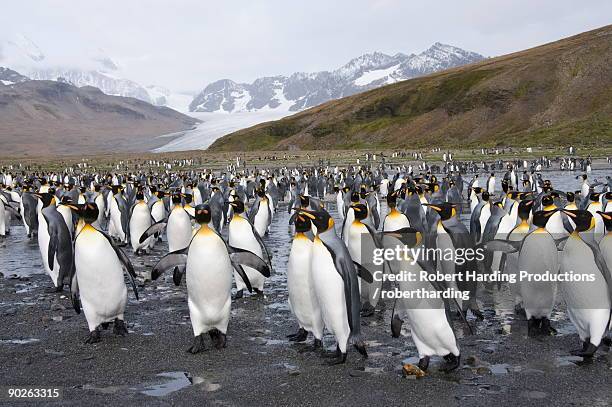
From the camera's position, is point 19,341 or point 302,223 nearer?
point 302,223

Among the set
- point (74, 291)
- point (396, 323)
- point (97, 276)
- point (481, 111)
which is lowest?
point (396, 323)

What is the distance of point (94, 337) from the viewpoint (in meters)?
6.21

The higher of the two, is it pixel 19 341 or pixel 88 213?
pixel 88 213

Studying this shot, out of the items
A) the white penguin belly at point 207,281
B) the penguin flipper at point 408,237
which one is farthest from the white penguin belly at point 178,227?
the penguin flipper at point 408,237

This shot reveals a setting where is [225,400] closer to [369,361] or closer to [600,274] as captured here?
[369,361]

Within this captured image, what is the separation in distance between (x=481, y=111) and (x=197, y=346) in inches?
3277

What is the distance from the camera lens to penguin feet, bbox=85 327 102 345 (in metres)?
6.19

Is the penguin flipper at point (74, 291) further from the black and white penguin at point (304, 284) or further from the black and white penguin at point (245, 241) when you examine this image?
the black and white penguin at point (304, 284)

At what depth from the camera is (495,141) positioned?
69250mm

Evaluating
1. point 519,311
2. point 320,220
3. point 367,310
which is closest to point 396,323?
point 320,220

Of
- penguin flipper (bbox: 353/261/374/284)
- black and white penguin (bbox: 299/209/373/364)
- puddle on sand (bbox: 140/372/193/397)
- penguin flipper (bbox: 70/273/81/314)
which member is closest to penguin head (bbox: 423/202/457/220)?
penguin flipper (bbox: 353/261/374/284)

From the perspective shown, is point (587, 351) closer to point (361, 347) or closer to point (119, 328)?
point (361, 347)

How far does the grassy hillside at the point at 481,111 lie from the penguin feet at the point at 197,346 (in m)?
55.5

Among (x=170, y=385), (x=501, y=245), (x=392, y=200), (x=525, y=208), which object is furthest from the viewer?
(x=392, y=200)
